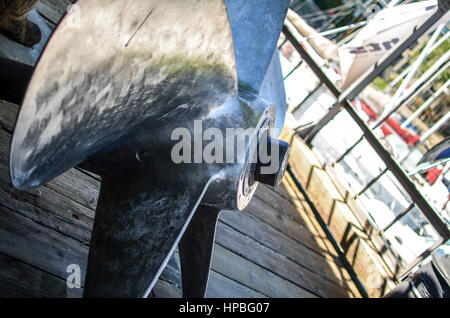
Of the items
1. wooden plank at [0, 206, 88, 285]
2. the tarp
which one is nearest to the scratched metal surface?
wooden plank at [0, 206, 88, 285]

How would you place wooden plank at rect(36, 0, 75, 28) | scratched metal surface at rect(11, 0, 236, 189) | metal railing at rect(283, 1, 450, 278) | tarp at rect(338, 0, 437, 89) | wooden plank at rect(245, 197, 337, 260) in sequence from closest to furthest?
scratched metal surface at rect(11, 0, 236, 189)
wooden plank at rect(36, 0, 75, 28)
wooden plank at rect(245, 197, 337, 260)
metal railing at rect(283, 1, 450, 278)
tarp at rect(338, 0, 437, 89)

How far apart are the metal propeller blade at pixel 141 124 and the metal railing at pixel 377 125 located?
8.05 ft

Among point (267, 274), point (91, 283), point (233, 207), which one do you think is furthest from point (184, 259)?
point (267, 274)

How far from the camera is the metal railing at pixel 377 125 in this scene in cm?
347

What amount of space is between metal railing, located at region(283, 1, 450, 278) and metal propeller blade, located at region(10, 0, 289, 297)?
245 centimetres

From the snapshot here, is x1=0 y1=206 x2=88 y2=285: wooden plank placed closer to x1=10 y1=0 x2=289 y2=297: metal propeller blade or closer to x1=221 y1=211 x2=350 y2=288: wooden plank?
x1=10 y1=0 x2=289 y2=297: metal propeller blade

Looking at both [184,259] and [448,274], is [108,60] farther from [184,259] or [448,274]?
[448,274]

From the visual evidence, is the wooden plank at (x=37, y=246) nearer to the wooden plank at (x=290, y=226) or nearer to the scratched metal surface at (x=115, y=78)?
the scratched metal surface at (x=115, y=78)

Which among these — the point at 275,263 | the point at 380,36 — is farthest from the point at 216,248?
the point at 380,36

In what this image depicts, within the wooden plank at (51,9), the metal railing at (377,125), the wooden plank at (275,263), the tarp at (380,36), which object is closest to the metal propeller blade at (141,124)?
the wooden plank at (275,263)

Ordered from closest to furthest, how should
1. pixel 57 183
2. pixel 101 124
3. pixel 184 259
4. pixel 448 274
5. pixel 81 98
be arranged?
pixel 81 98, pixel 101 124, pixel 184 259, pixel 57 183, pixel 448 274

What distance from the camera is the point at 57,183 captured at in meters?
1.84

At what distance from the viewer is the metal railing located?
137 inches

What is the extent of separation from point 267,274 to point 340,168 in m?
2.11
